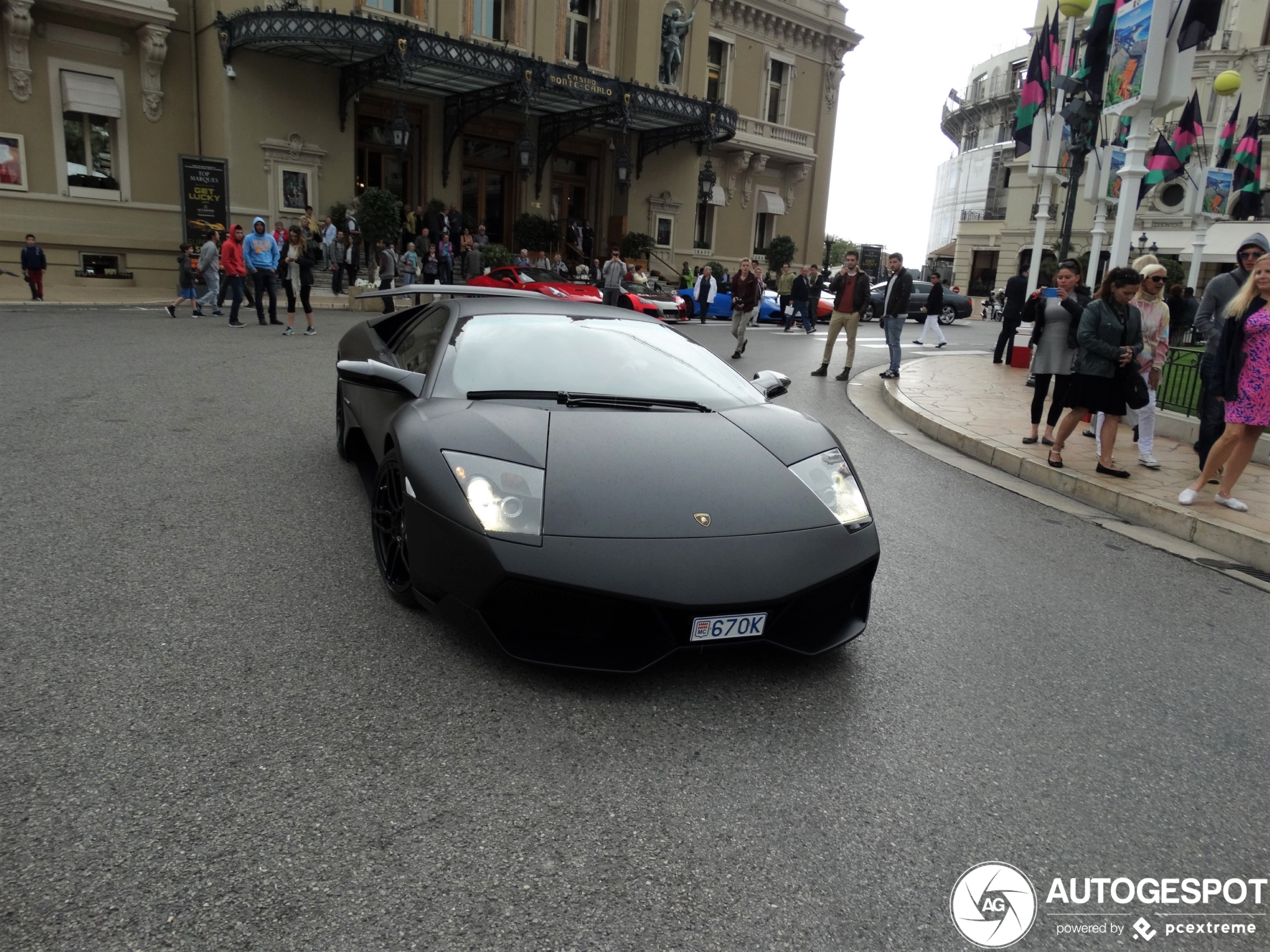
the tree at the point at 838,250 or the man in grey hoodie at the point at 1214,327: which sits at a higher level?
the tree at the point at 838,250

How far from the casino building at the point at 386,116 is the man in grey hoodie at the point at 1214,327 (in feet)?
64.2

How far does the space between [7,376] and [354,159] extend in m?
18.4

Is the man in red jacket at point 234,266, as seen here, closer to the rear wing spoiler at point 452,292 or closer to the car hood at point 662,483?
the rear wing spoiler at point 452,292

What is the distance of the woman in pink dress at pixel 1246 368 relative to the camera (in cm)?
561

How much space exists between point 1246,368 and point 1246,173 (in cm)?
2499

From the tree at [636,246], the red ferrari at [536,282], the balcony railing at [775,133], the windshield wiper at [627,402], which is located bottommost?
the windshield wiper at [627,402]

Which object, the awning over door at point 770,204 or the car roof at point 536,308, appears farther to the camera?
the awning over door at point 770,204

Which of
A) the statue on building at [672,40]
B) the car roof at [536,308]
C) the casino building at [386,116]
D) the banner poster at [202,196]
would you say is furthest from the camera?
the statue on building at [672,40]

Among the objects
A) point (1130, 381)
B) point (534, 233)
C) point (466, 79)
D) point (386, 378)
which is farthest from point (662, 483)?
point (534, 233)

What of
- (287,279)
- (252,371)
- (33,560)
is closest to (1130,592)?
(33,560)

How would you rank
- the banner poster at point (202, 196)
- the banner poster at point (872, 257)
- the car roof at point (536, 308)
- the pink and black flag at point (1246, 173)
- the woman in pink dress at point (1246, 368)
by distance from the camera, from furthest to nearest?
1. the banner poster at point (872, 257)
2. the pink and black flag at point (1246, 173)
3. the banner poster at point (202, 196)
4. the woman in pink dress at point (1246, 368)
5. the car roof at point (536, 308)

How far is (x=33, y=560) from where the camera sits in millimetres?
3936

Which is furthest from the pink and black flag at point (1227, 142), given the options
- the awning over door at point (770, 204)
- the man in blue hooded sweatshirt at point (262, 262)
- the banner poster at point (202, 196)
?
the banner poster at point (202, 196)

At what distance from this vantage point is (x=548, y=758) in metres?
2.63
